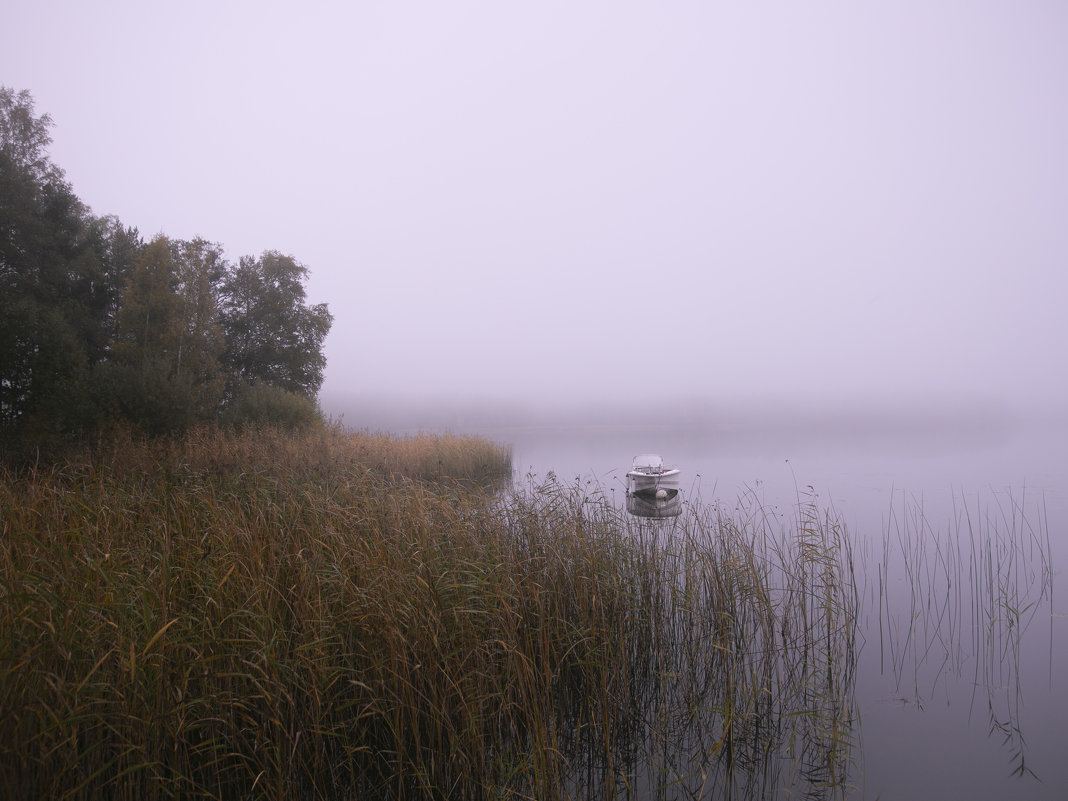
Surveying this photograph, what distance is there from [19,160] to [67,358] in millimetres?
8663

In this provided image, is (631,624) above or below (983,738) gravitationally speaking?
above

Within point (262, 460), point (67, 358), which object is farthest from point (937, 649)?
point (67, 358)

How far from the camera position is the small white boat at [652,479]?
17984 millimetres

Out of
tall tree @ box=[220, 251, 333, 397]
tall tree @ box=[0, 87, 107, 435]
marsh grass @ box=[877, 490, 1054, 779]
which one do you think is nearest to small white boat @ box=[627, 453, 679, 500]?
marsh grass @ box=[877, 490, 1054, 779]

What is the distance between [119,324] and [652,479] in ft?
59.1

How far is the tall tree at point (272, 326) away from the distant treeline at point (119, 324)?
60mm

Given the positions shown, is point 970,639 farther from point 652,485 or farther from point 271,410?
point 271,410

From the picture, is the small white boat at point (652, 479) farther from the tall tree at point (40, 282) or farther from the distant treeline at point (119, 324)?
the tall tree at point (40, 282)

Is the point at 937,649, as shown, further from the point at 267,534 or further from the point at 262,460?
the point at 262,460

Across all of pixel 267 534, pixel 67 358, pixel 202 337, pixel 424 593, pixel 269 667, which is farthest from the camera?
pixel 202 337

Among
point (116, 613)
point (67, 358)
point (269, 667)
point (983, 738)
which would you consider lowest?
point (983, 738)

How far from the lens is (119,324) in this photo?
17.7m

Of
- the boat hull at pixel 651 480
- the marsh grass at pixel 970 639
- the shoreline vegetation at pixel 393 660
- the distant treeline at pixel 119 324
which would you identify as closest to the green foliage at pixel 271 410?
the distant treeline at pixel 119 324

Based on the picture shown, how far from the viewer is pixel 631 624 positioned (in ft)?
16.0
